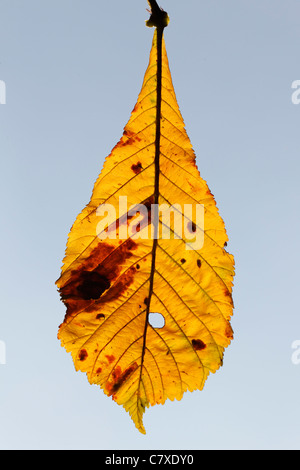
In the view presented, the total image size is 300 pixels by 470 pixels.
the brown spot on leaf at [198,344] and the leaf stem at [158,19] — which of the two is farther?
the brown spot on leaf at [198,344]

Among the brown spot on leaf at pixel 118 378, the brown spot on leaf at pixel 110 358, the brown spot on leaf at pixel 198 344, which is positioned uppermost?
the brown spot on leaf at pixel 198 344

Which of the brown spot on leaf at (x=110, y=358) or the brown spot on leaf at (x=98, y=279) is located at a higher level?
the brown spot on leaf at (x=98, y=279)

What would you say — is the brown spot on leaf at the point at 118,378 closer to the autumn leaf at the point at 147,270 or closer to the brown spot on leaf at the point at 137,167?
the autumn leaf at the point at 147,270

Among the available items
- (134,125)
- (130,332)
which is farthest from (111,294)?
(134,125)

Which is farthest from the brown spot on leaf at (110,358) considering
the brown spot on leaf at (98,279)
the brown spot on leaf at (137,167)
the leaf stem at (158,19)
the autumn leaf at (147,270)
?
the leaf stem at (158,19)

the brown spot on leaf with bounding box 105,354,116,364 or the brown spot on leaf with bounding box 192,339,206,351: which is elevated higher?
the brown spot on leaf with bounding box 192,339,206,351

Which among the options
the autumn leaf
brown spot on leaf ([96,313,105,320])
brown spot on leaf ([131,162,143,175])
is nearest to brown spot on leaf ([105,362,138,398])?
the autumn leaf

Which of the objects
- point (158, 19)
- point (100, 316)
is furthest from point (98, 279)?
point (158, 19)

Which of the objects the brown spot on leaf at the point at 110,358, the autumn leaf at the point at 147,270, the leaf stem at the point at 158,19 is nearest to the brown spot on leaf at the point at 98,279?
the autumn leaf at the point at 147,270

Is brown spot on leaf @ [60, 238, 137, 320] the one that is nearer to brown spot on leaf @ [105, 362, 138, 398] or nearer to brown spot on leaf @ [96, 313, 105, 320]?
brown spot on leaf @ [96, 313, 105, 320]
